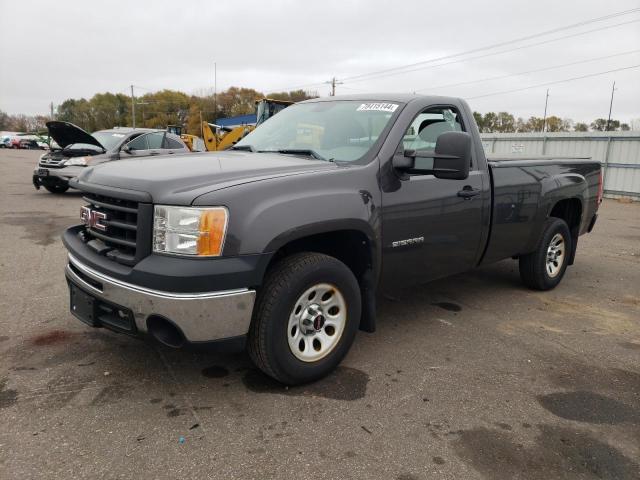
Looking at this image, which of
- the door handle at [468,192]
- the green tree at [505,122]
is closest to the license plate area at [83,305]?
the door handle at [468,192]

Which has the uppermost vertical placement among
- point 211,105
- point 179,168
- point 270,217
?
point 211,105

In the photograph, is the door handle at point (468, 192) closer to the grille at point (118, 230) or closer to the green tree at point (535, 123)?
the grille at point (118, 230)

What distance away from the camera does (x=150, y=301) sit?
2623mm

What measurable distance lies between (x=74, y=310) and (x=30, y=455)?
1.01 meters

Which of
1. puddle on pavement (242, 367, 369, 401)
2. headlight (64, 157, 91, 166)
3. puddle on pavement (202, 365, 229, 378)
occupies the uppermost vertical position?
headlight (64, 157, 91, 166)

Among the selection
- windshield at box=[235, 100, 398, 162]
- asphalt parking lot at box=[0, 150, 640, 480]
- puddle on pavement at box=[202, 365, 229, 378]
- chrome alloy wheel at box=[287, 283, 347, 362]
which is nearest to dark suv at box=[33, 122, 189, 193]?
asphalt parking lot at box=[0, 150, 640, 480]

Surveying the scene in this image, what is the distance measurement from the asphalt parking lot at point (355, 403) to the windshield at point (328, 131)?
4.88 ft

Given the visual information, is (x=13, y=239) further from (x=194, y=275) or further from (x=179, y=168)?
(x=194, y=275)

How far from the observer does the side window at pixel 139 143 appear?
1171cm

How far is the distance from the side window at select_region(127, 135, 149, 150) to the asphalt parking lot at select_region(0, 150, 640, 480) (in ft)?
25.1

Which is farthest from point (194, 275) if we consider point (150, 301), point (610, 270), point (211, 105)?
point (211, 105)

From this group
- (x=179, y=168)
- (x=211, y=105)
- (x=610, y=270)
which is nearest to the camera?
(x=179, y=168)

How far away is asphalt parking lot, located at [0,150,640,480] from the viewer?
2.43 m

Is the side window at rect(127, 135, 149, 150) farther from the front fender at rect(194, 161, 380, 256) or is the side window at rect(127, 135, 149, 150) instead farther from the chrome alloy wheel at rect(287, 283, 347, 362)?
the chrome alloy wheel at rect(287, 283, 347, 362)
